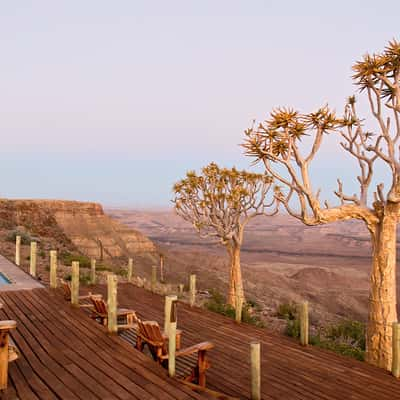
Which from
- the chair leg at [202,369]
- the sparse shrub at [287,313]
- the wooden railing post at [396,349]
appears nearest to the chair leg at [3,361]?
the chair leg at [202,369]

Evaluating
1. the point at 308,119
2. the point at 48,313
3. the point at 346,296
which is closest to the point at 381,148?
the point at 308,119

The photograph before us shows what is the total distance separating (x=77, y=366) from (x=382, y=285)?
6.39 m

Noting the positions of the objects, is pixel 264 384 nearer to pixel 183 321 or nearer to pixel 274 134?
pixel 183 321

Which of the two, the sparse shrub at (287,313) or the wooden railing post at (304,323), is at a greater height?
the wooden railing post at (304,323)

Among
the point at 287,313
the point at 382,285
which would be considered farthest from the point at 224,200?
the point at 382,285

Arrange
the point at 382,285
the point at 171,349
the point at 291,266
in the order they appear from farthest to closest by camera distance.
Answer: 1. the point at 291,266
2. the point at 382,285
3. the point at 171,349

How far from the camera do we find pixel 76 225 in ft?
138

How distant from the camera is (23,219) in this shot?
39.0m

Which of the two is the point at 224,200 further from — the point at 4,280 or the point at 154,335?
the point at 154,335

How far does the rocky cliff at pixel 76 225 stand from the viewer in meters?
38.4

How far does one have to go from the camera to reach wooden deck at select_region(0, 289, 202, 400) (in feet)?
16.9

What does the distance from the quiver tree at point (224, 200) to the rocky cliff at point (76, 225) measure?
20494 millimetres

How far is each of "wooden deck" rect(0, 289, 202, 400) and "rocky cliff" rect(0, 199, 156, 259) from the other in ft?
95.6

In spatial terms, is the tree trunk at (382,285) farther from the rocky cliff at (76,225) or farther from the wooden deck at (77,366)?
the rocky cliff at (76,225)
